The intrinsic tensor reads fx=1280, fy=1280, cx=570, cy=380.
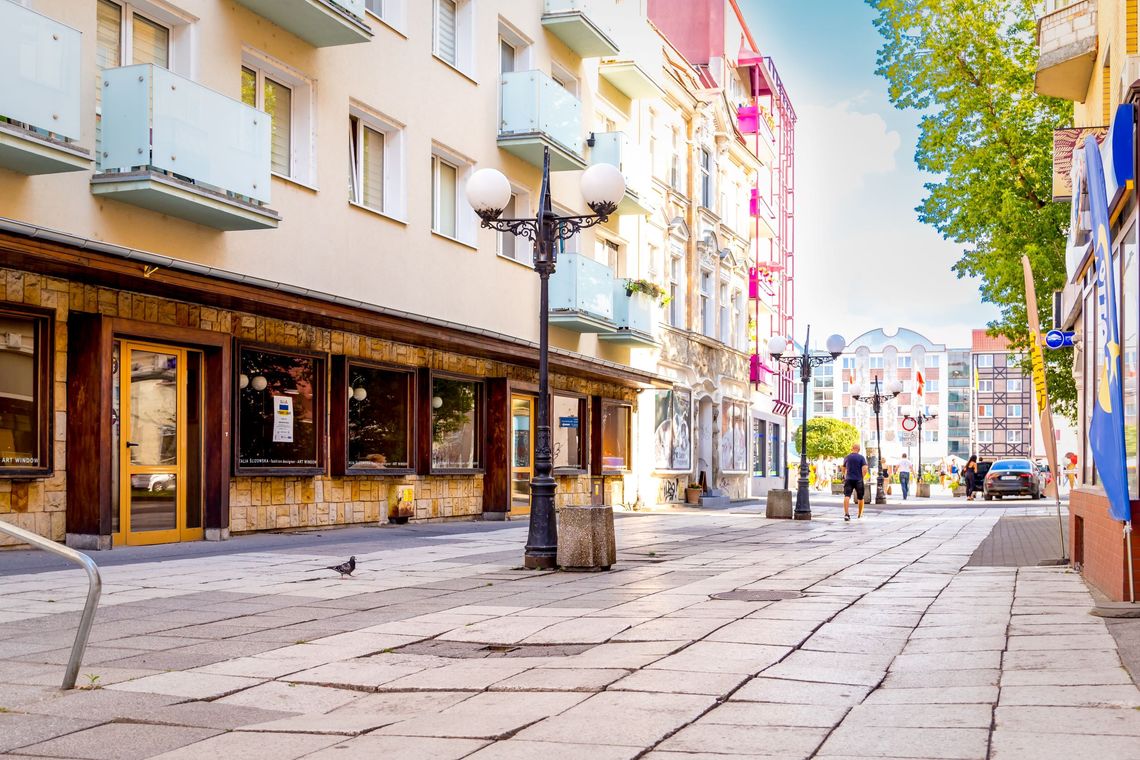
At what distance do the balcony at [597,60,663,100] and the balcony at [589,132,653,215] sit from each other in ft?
4.41

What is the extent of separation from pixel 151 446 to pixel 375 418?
17.1 ft

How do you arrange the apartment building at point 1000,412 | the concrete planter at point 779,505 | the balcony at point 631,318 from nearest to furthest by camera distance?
the concrete planter at point 779,505
the balcony at point 631,318
the apartment building at point 1000,412

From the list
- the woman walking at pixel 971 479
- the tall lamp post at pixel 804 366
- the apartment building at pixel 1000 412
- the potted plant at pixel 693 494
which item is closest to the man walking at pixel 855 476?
the tall lamp post at pixel 804 366

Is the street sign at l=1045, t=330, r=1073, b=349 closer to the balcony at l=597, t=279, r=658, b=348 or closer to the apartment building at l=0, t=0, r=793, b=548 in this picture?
the apartment building at l=0, t=0, r=793, b=548

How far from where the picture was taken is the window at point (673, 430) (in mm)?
35156

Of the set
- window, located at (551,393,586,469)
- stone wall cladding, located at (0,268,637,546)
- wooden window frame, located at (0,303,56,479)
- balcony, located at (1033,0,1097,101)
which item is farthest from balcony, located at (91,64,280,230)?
window, located at (551,393,586,469)

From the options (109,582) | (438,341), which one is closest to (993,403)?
(438,341)

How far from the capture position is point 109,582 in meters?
10.9

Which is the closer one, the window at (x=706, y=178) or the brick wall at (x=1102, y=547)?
the brick wall at (x=1102, y=547)

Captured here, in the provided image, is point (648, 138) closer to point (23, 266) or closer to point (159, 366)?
point (159, 366)

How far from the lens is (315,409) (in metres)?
18.7

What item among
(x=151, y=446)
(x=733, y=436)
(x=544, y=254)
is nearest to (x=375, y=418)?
(x=151, y=446)

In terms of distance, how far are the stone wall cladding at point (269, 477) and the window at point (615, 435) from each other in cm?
481

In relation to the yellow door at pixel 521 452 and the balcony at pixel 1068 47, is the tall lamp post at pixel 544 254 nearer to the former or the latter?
the balcony at pixel 1068 47
